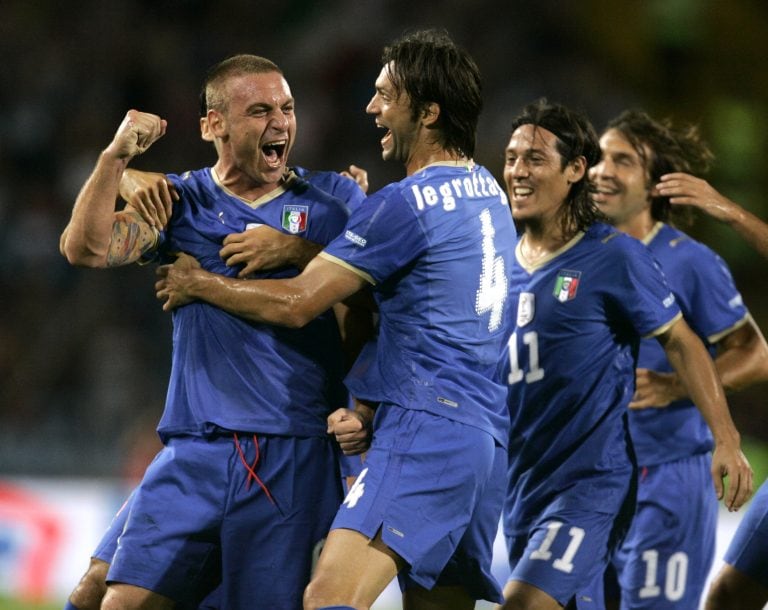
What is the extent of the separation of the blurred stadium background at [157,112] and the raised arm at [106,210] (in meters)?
5.44

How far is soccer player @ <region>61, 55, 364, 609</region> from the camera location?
15.0 ft

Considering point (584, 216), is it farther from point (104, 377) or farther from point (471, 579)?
point (104, 377)

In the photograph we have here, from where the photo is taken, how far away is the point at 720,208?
5.55 m

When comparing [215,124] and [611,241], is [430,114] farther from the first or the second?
[611,241]

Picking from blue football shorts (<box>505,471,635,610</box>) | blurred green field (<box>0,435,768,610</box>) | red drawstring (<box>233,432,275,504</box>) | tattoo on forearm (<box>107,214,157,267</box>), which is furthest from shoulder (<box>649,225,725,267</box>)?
blurred green field (<box>0,435,768,610</box>)

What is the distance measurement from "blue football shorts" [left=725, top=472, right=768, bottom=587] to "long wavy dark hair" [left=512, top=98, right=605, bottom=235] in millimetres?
1500

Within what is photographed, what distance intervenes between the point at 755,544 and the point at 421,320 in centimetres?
224

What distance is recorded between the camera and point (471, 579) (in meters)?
4.65

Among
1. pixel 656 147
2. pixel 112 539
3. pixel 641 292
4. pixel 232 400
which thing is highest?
pixel 656 147

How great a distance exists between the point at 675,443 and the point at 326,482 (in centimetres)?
205

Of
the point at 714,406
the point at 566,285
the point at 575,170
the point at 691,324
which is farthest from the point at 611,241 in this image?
the point at 691,324

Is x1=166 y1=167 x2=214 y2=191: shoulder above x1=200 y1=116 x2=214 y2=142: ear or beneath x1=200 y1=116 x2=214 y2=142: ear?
beneath

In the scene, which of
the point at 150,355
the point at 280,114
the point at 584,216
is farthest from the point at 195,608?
the point at 150,355

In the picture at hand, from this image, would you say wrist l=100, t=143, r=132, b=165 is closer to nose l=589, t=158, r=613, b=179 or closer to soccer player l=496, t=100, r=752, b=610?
soccer player l=496, t=100, r=752, b=610
